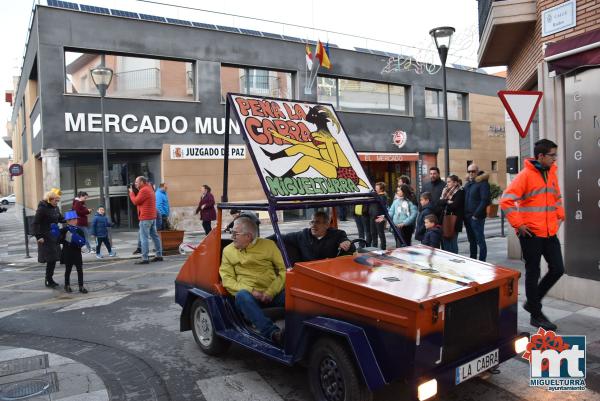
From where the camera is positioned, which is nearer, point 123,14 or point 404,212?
point 404,212

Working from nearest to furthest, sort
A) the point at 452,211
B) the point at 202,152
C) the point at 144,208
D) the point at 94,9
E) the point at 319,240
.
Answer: the point at 319,240
the point at 452,211
the point at 144,208
the point at 94,9
the point at 202,152

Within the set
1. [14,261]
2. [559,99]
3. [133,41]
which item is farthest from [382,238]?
[133,41]

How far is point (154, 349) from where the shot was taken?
5023mm

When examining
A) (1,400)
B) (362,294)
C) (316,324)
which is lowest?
(1,400)

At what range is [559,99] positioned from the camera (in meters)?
6.29

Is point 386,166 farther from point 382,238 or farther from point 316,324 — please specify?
point 316,324

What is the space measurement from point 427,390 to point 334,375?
0.65 meters

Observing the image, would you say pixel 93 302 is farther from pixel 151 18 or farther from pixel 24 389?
pixel 151 18

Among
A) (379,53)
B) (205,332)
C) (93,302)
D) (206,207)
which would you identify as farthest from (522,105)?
(379,53)

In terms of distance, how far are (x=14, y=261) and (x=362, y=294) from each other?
11556 millimetres

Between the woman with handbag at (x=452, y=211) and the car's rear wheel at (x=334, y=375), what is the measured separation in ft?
17.9

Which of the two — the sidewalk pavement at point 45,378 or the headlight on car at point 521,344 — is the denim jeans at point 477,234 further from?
the sidewalk pavement at point 45,378

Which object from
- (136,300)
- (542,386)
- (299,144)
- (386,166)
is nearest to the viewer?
(542,386)

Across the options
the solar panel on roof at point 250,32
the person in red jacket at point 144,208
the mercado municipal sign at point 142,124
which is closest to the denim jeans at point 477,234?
the person in red jacket at point 144,208
